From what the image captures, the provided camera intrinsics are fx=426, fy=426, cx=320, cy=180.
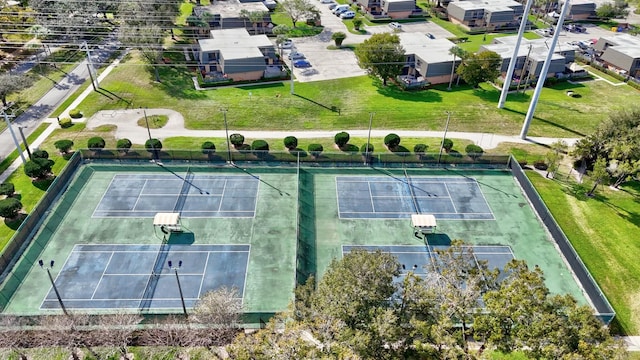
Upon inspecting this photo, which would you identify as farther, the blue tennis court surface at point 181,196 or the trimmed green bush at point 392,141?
the trimmed green bush at point 392,141

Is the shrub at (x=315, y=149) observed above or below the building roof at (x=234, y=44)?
below

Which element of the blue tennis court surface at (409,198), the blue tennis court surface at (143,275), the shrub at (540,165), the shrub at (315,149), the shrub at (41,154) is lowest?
the blue tennis court surface at (143,275)

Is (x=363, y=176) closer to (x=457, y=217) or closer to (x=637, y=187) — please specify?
(x=457, y=217)

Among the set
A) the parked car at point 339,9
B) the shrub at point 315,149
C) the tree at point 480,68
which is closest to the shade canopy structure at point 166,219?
the shrub at point 315,149

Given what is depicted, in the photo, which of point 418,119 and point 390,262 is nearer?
point 390,262

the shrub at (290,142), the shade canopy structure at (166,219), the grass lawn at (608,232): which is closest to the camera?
the grass lawn at (608,232)

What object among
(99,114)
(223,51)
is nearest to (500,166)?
(223,51)

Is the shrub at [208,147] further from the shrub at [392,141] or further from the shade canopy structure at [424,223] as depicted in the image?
the shade canopy structure at [424,223]
